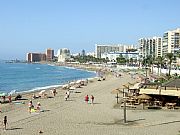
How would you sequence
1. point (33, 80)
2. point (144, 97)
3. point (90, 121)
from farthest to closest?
point (33, 80) < point (144, 97) < point (90, 121)

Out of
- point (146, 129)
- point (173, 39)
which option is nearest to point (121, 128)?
point (146, 129)

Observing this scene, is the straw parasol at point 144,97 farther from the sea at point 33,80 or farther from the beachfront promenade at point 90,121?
the sea at point 33,80

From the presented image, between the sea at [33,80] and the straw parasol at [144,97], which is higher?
the straw parasol at [144,97]

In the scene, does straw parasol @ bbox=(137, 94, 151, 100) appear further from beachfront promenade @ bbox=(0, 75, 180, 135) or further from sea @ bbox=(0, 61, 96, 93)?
sea @ bbox=(0, 61, 96, 93)

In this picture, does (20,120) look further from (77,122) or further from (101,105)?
(101,105)

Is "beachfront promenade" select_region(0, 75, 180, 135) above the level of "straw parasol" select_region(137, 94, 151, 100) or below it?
below

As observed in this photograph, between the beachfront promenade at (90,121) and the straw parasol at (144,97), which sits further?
the straw parasol at (144,97)

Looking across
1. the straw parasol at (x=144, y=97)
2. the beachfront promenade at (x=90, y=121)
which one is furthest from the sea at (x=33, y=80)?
the straw parasol at (x=144, y=97)

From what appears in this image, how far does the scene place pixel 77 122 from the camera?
23.2 metres

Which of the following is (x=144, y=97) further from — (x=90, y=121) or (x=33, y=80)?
(x=33, y=80)

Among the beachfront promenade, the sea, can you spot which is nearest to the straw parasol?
the beachfront promenade

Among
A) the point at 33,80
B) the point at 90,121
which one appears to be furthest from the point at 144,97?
the point at 33,80

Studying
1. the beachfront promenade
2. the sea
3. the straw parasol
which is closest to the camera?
the beachfront promenade

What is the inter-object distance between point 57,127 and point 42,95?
20.3m
